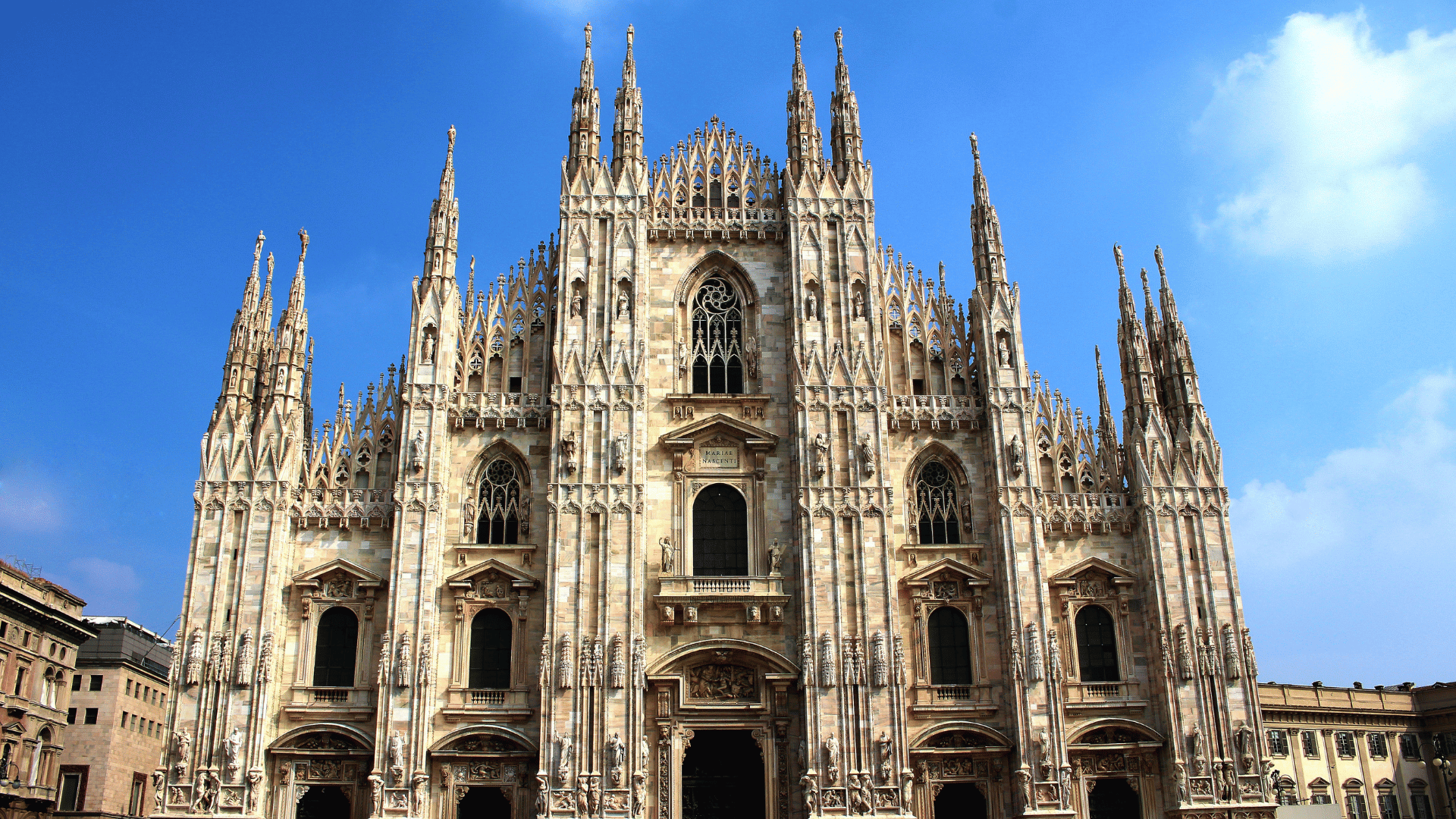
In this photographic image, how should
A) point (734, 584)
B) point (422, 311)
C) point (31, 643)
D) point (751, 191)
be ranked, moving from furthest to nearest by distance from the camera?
1. point (31, 643)
2. point (751, 191)
3. point (422, 311)
4. point (734, 584)

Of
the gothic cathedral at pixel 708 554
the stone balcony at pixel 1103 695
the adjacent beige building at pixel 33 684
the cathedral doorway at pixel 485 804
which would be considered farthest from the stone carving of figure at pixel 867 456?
the adjacent beige building at pixel 33 684

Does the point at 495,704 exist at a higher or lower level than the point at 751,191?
lower

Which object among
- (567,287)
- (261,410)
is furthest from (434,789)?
(567,287)

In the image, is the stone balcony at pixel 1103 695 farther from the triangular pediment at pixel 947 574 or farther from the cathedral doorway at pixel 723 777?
the cathedral doorway at pixel 723 777

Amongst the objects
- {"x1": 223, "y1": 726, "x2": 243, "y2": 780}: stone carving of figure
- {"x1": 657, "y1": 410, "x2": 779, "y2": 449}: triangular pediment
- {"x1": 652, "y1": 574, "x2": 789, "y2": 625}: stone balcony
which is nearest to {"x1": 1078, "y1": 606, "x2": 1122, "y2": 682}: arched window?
{"x1": 652, "y1": 574, "x2": 789, "y2": 625}: stone balcony

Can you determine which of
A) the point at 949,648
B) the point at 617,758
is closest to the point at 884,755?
the point at 949,648

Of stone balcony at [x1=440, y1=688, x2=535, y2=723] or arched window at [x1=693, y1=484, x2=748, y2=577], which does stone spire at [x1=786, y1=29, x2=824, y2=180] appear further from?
stone balcony at [x1=440, y1=688, x2=535, y2=723]

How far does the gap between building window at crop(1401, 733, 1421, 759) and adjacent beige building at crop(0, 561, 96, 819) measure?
57.3 m

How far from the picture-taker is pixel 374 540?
103ft

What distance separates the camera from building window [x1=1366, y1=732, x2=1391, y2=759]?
5038 centimetres

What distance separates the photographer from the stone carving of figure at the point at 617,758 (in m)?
28.7

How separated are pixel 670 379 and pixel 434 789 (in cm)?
1284

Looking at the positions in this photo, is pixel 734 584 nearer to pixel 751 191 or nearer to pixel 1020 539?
pixel 1020 539

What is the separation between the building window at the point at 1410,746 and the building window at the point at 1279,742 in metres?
6.95
